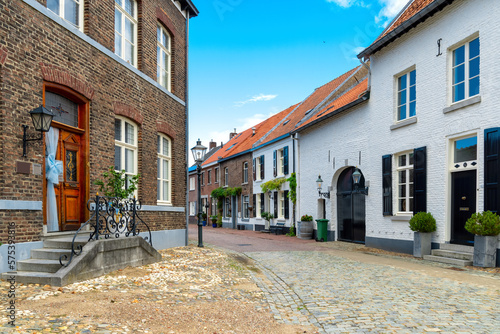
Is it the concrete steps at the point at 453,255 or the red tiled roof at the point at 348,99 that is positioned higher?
the red tiled roof at the point at 348,99

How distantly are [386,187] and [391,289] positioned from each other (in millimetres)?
7165

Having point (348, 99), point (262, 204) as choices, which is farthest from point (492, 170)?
point (262, 204)

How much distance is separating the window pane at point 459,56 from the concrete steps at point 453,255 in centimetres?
497

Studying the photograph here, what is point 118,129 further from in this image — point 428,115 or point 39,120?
point 428,115

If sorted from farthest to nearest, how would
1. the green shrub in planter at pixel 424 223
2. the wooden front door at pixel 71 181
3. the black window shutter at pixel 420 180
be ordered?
1. the black window shutter at pixel 420 180
2. the green shrub in planter at pixel 424 223
3. the wooden front door at pixel 71 181

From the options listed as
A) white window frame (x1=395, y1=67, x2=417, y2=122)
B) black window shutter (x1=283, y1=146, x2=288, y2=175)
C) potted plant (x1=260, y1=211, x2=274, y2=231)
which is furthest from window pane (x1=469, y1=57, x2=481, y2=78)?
potted plant (x1=260, y1=211, x2=274, y2=231)

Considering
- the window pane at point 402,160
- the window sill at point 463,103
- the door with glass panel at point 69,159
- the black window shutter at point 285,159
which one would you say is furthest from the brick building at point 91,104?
the black window shutter at point 285,159

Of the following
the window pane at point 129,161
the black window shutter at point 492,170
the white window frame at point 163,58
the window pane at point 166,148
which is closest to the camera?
the black window shutter at point 492,170

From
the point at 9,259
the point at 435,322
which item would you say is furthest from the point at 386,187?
the point at 9,259

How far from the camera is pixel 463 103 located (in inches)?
426

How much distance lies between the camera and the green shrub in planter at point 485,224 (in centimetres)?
941

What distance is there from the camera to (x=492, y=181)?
388 inches

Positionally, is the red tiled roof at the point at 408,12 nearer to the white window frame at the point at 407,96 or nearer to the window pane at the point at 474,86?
the white window frame at the point at 407,96

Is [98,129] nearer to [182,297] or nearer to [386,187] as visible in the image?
[182,297]
